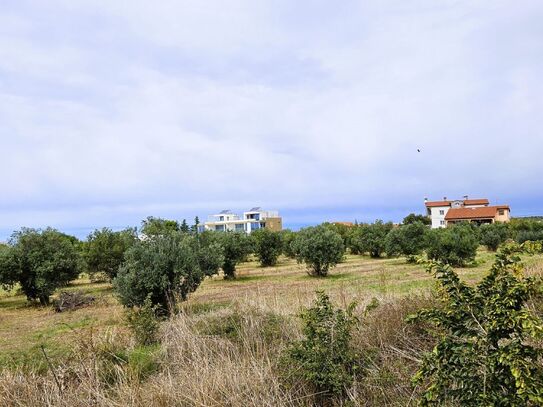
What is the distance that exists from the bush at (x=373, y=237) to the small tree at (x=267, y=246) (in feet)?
28.8

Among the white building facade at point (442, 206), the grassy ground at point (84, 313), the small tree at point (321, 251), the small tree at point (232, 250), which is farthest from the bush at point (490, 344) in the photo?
the white building facade at point (442, 206)

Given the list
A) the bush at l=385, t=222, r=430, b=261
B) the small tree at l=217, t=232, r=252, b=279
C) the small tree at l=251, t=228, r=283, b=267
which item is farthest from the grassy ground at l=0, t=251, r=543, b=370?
the small tree at l=251, t=228, r=283, b=267

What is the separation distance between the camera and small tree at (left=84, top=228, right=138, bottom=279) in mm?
25078

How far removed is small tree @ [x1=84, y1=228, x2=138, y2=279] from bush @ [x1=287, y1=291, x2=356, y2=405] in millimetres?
22276

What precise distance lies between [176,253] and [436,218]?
6826 centimetres

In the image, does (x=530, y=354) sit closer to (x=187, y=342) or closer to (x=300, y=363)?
(x=300, y=363)

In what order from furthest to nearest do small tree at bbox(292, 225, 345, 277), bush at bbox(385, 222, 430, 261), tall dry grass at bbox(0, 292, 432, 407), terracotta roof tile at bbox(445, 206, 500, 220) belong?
terracotta roof tile at bbox(445, 206, 500, 220), bush at bbox(385, 222, 430, 261), small tree at bbox(292, 225, 345, 277), tall dry grass at bbox(0, 292, 432, 407)

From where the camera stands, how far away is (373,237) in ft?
117

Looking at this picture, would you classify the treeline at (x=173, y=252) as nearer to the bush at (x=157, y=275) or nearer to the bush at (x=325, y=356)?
the bush at (x=157, y=275)

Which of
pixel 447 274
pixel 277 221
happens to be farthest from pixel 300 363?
pixel 277 221

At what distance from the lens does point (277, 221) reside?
90188 millimetres

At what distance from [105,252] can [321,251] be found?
1390 centimetres

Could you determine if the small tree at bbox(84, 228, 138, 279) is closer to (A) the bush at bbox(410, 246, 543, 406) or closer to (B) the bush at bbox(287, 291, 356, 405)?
(B) the bush at bbox(287, 291, 356, 405)

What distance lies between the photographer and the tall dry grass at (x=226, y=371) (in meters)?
3.74
